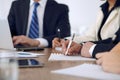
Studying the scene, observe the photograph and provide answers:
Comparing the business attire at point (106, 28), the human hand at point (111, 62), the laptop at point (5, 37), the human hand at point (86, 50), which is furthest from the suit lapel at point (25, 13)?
the human hand at point (111, 62)

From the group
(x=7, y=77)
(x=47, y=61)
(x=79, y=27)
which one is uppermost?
(x=7, y=77)

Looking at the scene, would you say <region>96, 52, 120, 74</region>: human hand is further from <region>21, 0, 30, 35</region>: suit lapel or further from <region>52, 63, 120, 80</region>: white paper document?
<region>21, 0, 30, 35</region>: suit lapel

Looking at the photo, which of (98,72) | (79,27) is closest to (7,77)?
(98,72)

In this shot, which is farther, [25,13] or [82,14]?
[82,14]

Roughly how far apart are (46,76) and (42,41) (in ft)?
4.15

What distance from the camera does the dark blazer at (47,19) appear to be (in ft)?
8.77

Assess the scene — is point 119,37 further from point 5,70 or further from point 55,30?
point 5,70

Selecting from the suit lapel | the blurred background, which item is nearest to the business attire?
the suit lapel

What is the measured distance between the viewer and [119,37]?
1.98 m

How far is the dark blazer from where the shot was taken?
8.77ft

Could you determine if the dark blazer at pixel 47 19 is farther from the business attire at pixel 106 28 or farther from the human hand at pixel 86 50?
the human hand at pixel 86 50

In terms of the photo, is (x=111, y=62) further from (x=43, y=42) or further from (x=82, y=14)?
(x=82, y=14)

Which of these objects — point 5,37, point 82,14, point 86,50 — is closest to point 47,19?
point 5,37

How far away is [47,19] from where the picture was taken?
267 cm
